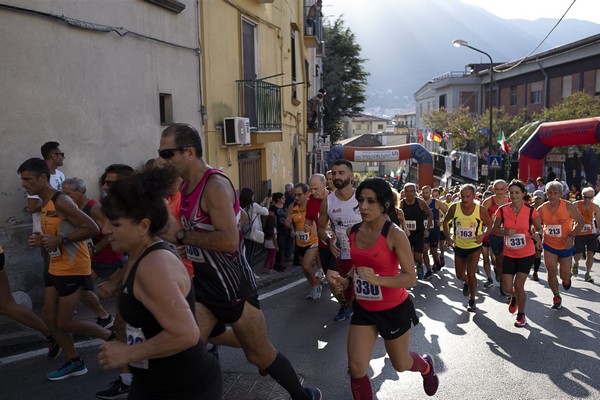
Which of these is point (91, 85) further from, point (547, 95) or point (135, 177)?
point (547, 95)

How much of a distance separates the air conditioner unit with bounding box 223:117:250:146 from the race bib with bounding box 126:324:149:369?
9.97 m

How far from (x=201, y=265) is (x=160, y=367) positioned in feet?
4.82

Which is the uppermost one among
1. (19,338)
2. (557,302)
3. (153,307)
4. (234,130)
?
(234,130)

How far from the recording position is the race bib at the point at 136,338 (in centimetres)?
256

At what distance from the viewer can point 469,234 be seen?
324 inches

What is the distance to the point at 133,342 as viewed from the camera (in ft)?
8.59

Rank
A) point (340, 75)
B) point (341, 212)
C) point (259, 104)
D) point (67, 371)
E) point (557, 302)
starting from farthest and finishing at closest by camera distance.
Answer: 1. point (340, 75)
2. point (259, 104)
3. point (557, 302)
4. point (341, 212)
5. point (67, 371)

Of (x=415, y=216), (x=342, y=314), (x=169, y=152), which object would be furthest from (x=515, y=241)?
(x=169, y=152)

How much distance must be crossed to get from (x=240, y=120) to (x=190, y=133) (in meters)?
8.71

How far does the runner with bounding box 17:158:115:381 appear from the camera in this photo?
513 centimetres

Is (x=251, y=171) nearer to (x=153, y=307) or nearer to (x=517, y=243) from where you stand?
(x=517, y=243)

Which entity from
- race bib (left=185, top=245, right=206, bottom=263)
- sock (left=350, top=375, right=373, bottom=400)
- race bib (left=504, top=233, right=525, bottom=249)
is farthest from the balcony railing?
sock (left=350, top=375, right=373, bottom=400)

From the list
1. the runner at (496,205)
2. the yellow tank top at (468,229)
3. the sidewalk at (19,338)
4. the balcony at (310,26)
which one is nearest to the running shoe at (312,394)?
the sidewalk at (19,338)

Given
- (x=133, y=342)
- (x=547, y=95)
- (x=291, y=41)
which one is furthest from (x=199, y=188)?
(x=547, y=95)
